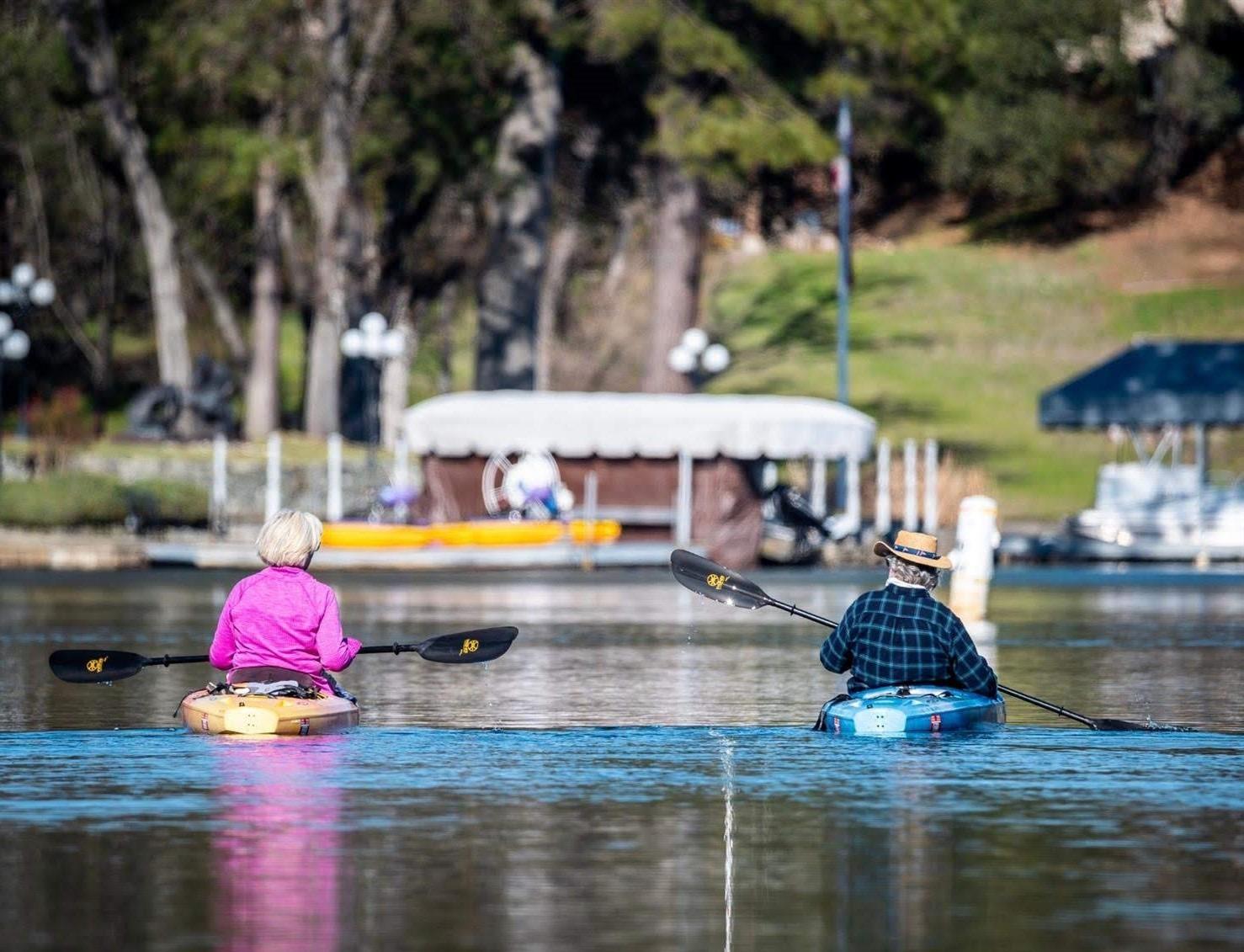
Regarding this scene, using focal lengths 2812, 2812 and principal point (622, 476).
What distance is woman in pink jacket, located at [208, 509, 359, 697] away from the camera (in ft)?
48.5

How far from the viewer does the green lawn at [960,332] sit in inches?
2835

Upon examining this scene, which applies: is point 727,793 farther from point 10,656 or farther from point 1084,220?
point 1084,220

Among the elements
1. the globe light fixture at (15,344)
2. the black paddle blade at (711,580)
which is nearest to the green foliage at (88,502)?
the globe light fixture at (15,344)

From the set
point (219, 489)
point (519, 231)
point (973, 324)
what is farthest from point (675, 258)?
point (973, 324)

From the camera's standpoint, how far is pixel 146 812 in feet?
39.2

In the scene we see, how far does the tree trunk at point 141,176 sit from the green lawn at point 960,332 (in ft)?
65.9

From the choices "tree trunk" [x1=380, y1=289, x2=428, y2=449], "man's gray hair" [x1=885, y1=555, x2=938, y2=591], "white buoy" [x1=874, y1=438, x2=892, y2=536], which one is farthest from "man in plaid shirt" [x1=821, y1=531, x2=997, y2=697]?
"tree trunk" [x1=380, y1=289, x2=428, y2=449]

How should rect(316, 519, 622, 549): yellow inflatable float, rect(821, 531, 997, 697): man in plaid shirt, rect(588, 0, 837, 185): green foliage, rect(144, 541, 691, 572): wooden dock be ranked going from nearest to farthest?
1. rect(821, 531, 997, 697): man in plaid shirt
2. rect(144, 541, 691, 572): wooden dock
3. rect(316, 519, 622, 549): yellow inflatable float
4. rect(588, 0, 837, 185): green foliage

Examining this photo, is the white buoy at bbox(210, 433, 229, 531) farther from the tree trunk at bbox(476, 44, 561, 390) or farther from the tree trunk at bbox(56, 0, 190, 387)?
the tree trunk at bbox(476, 44, 561, 390)

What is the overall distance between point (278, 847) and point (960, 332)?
2844 inches

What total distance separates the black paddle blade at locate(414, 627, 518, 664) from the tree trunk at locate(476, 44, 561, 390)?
40595mm

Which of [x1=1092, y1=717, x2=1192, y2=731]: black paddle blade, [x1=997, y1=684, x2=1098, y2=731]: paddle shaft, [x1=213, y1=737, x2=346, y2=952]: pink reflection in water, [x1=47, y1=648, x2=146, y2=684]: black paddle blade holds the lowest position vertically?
[x1=213, y1=737, x2=346, y2=952]: pink reflection in water

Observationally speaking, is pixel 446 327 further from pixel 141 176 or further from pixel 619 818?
pixel 619 818

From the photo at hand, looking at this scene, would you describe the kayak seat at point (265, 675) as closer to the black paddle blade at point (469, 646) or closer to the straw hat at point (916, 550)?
the black paddle blade at point (469, 646)
